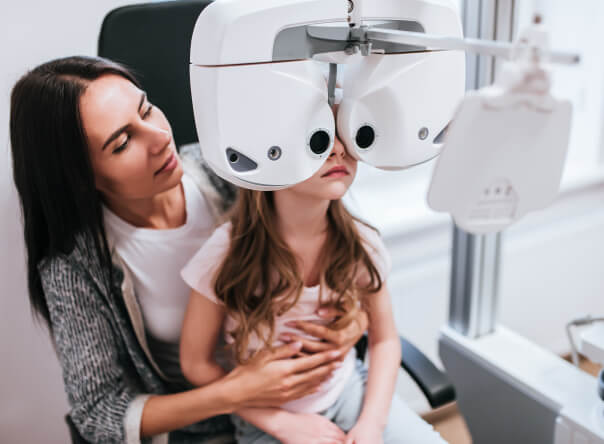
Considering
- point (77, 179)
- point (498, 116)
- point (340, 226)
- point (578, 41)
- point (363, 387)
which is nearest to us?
point (498, 116)

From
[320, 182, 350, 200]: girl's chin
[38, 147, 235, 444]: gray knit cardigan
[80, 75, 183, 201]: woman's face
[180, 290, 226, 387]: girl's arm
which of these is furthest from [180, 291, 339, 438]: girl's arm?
[320, 182, 350, 200]: girl's chin

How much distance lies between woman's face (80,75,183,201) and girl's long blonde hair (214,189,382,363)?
0.14 m

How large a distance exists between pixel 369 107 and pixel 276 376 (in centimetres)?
51

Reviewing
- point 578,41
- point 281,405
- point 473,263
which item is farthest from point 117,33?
point 578,41

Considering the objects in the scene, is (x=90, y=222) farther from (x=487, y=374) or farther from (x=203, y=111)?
(x=487, y=374)

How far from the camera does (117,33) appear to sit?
98cm

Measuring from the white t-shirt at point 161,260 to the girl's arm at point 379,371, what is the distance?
36 cm

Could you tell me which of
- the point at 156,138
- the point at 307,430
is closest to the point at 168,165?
the point at 156,138

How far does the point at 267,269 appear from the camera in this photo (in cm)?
93

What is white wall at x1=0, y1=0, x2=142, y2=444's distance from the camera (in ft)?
3.47

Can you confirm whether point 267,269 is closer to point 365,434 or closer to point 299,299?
point 299,299

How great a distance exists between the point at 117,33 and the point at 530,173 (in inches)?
31.2

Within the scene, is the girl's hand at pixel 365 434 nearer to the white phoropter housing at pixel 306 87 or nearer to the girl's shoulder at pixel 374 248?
the girl's shoulder at pixel 374 248

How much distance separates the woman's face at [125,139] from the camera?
826mm
